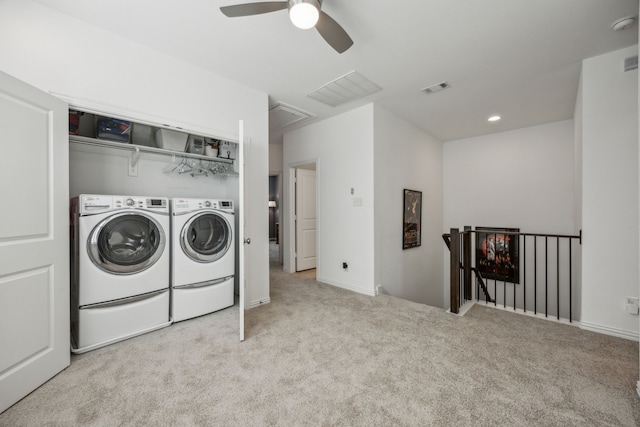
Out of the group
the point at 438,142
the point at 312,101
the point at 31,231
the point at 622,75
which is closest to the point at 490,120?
the point at 438,142

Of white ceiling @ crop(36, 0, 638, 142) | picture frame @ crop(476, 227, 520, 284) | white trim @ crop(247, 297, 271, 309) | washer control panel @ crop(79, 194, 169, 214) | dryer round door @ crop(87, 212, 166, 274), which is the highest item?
white ceiling @ crop(36, 0, 638, 142)

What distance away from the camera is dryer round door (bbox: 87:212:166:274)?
6.77 ft

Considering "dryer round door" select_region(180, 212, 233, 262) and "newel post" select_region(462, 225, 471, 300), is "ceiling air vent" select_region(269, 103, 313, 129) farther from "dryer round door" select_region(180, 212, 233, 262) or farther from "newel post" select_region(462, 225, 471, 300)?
"newel post" select_region(462, 225, 471, 300)

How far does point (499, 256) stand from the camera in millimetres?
4719

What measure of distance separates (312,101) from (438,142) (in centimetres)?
317

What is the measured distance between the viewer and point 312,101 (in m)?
3.39

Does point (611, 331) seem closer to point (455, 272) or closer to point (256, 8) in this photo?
point (455, 272)

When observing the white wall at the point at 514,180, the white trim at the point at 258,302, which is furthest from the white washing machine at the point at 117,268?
the white wall at the point at 514,180

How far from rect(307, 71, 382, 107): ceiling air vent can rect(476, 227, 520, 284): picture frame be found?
123 inches

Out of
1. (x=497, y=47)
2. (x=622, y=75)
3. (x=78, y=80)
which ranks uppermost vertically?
(x=497, y=47)

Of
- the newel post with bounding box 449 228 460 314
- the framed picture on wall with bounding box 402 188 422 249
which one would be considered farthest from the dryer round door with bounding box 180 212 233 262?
the framed picture on wall with bounding box 402 188 422 249

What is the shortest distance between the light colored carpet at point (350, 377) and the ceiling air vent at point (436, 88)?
8.47 ft

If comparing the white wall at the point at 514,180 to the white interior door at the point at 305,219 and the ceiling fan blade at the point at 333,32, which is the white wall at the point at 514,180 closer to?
the white interior door at the point at 305,219

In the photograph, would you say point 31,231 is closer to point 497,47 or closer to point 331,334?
point 331,334
